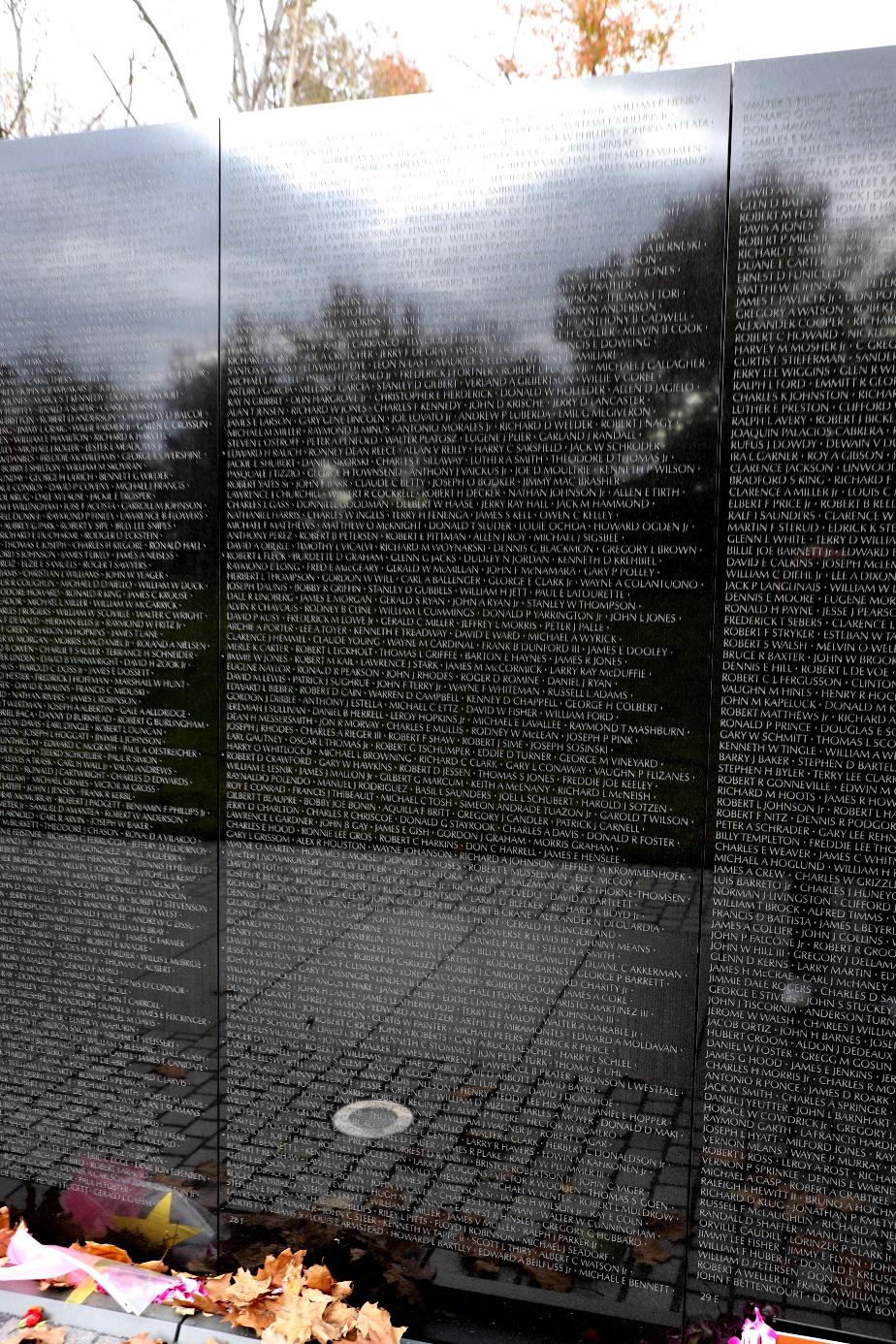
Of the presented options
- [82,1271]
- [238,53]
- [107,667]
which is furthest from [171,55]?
[82,1271]

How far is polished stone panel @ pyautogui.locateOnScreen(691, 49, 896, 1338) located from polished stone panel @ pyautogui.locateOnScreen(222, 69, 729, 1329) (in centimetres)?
11

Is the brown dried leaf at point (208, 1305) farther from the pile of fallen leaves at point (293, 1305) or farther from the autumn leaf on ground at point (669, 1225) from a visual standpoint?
the autumn leaf on ground at point (669, 1225)

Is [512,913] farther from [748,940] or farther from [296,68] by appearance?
[296,68]

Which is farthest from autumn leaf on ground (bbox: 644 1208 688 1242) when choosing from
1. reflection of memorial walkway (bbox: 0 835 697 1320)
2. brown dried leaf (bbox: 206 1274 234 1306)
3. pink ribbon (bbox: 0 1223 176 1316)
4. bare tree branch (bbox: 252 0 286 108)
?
bare tree branch (bbox: 252 0 286 108)

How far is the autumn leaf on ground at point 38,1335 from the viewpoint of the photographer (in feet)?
11.5

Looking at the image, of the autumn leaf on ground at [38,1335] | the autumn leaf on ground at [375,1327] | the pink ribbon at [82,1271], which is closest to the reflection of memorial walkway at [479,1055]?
the autumn leaf on ground at [375,1327]

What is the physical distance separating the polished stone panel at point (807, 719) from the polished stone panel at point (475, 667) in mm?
111

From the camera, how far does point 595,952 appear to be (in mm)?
3330

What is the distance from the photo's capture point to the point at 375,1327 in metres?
3.42

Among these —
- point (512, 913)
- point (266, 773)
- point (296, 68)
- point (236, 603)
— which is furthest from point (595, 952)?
point (296, 68)

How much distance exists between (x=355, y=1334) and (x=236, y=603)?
7.93 ft

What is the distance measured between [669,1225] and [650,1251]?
0.11m

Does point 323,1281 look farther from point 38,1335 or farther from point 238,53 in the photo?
point 238,53

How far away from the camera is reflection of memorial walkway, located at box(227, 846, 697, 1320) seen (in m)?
3.31
